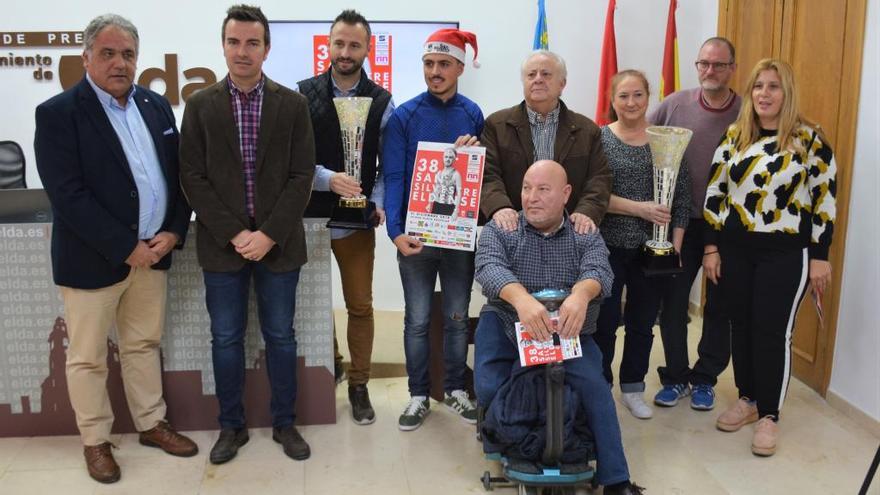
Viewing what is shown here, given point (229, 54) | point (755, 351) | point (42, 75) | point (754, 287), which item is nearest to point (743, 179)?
point (754, 287)

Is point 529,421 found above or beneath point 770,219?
beneath

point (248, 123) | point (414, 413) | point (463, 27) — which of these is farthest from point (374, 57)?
point (414, 413)

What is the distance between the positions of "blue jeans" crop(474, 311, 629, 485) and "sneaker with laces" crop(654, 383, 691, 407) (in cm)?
102

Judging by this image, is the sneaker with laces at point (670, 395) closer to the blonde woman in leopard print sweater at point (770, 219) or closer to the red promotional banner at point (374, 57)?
the blonde woman in leopard print sweater at point (770, 219)

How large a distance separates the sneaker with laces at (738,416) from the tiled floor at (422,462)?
0.13 feet

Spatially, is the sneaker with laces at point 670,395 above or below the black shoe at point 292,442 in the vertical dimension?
above

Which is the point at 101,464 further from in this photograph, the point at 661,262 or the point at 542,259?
the point at 661,262

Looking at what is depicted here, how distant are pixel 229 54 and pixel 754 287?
89.3 inches

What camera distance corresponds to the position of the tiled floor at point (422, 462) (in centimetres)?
264

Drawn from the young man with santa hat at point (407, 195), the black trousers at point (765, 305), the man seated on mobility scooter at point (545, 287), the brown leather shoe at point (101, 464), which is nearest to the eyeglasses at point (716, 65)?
the black trousers at point (765, 305)

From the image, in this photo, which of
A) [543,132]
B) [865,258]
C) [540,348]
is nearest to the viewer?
[540,348]

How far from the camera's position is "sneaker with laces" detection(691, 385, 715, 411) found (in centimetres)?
334

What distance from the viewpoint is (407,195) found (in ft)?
9.72

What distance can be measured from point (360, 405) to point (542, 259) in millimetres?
1176
